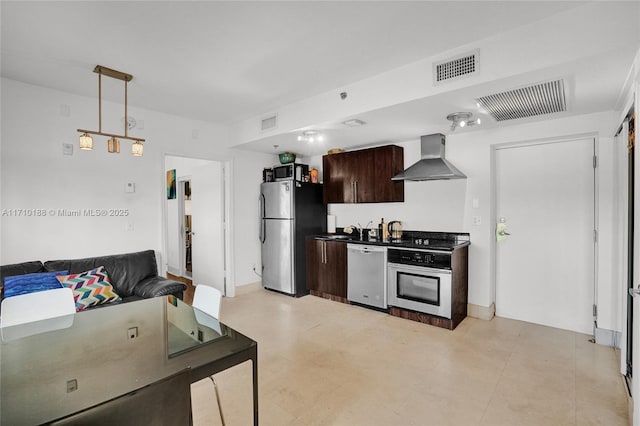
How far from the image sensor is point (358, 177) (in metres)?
4.71

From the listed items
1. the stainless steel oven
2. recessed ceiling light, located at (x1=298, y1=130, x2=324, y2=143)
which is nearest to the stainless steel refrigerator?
recessed ceiling light, located at (x1=298, y1=130, x2=324, y2=143)

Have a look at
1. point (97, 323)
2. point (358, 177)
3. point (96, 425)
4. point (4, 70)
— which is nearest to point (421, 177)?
point (358, 177)

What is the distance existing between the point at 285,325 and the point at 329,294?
118 centimetres

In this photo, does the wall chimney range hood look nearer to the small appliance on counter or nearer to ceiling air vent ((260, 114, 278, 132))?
the small appliance on counter

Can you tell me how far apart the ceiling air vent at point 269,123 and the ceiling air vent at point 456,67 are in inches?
82.9

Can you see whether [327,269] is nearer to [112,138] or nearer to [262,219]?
[262,219]

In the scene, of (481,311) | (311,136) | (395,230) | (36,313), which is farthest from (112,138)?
(481,311)

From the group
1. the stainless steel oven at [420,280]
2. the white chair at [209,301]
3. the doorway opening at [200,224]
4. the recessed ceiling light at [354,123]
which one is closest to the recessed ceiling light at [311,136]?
the recessed ceiling light at [354,123]

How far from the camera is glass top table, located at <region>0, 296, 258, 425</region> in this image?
3.47 ft

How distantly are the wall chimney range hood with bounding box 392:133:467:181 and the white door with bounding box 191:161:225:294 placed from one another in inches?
111

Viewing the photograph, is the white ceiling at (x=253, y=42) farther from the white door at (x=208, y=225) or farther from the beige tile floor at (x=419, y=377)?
the beige tile floor at (x=419, y=377)

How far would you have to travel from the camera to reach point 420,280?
12.3 feet

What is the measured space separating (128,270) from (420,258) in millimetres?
3418

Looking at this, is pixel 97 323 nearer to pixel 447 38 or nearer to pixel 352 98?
A: pixel 352 98
